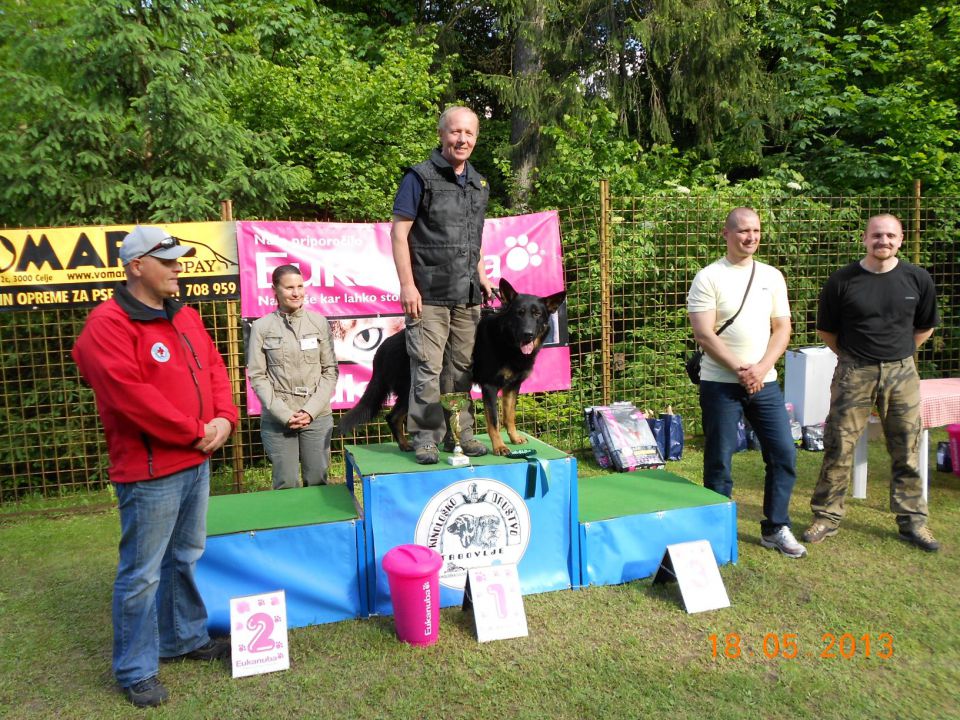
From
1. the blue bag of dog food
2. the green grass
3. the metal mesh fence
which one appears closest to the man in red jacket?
the green grass

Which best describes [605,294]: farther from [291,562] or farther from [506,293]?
[291,562]

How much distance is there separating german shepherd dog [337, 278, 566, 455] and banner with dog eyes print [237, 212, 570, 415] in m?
1.75

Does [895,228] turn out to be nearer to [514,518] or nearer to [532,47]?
[514,518]

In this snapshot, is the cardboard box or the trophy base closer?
the trophy base

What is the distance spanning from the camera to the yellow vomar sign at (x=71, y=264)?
15.7ft

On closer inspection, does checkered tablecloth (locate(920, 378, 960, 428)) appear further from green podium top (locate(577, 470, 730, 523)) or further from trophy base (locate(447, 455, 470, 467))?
trophy base (locate(447, 455, 470, 467))

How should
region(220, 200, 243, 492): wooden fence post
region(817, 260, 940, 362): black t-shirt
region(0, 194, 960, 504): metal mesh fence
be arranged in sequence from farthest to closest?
region(0, 194, 960, 504): metal mesh fence
region(220, 200, 243, 492): wooden fence post
region(817, 260, 940, 362): black t-shirt

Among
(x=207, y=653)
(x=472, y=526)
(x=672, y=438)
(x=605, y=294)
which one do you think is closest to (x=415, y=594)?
(x=472, y=526)

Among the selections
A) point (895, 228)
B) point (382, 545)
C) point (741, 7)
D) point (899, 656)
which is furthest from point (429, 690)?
point (741, 7)

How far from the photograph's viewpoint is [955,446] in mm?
5062

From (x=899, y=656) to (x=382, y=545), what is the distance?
7.82 ft

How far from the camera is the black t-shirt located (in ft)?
12.7
